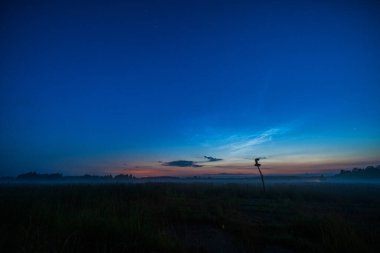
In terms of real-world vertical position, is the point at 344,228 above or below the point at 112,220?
below

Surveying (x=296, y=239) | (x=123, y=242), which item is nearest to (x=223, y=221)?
(x=296, y=239)

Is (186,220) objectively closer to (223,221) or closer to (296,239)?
(223,221)

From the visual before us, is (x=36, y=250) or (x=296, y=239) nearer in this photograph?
(x=36, y=250)

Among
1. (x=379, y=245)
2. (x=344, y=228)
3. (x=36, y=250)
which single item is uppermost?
(x=36, y=250)

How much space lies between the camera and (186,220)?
409 inches

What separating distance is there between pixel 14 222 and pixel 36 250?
477 cm

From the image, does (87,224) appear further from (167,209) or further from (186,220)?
(167,209)

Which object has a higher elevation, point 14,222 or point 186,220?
point 14,222

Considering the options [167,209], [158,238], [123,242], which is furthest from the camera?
[167,209]

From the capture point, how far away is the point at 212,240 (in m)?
7.47

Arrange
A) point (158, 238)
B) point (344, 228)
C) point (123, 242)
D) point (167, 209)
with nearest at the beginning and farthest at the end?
point (123, 242) < point (158, 238) < point (344, 228) < point (167, 209)

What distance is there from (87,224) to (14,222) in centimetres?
364

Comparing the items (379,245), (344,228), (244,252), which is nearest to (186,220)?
(244,252)

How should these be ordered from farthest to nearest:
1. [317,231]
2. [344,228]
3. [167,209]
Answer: [167,209]
[317,231]
[344,228]
